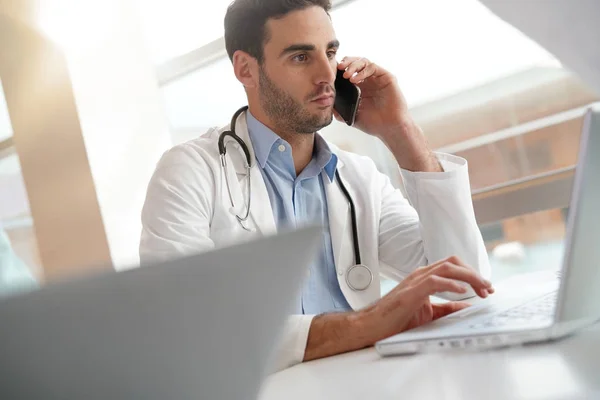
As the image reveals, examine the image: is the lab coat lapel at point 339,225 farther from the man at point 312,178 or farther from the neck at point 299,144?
the neck at point 299,144

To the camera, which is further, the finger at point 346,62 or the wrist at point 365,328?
the finger at point 346,62

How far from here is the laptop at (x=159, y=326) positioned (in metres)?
0.27

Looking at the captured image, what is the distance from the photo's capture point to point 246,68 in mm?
2008

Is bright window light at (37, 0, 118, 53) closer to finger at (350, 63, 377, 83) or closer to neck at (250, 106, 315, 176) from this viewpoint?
neck at (250, 106, 315, 176)

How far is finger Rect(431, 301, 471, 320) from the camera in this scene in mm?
976

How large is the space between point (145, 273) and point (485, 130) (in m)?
7.79

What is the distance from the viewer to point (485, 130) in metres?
7.69

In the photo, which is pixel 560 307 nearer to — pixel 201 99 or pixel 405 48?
pixel 201 99

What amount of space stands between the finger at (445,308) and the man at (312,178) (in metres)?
0.23

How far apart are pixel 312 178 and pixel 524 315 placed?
1.04 m

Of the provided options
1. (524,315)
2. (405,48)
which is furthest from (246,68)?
(405,48)

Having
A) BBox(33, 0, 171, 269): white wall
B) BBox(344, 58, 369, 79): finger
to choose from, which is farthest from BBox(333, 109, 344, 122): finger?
BBox(33, 0, 171, 269): white wall

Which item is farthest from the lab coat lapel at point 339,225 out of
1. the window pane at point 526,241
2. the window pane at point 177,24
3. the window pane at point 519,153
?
the window pane at point 519,153

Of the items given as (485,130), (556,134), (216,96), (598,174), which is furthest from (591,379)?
(556,134)
